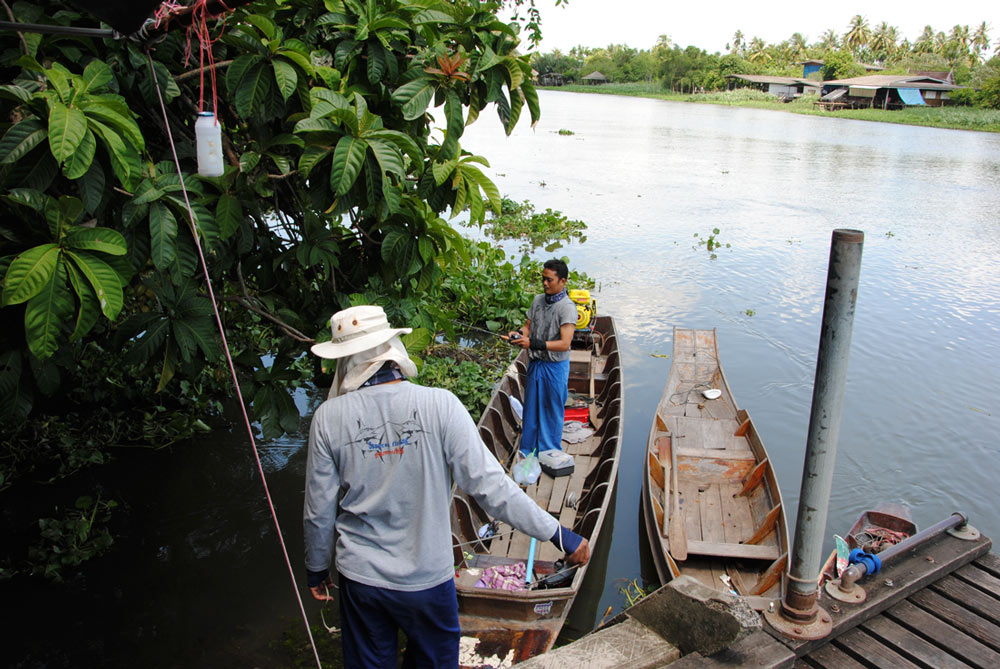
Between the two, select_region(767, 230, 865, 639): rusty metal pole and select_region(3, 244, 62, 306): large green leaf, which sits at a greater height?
select_region(3, 244, 62, 306): large green leaf

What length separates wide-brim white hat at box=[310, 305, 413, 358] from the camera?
7.82 ft

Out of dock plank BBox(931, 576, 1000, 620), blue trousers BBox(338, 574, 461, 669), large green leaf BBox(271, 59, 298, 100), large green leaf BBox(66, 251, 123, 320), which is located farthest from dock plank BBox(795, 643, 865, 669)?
large green leaf BBox(271, 59, 298, 100)

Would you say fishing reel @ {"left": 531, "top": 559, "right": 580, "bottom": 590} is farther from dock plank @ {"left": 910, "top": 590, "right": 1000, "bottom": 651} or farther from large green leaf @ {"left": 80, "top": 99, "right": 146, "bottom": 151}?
large green leaf @ {"left": 80, "top": 99, "right": 146, "bottom": 151}

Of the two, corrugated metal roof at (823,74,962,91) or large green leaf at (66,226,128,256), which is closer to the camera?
large green leaf at (66,226,128,256)

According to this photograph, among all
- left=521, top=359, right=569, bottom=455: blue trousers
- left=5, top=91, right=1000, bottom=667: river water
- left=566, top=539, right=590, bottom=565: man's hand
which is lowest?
left=5, top=91, right=1000, bottom=667: river water

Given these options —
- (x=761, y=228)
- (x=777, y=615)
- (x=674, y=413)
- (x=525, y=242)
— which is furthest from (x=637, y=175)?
(x=777, y=615)

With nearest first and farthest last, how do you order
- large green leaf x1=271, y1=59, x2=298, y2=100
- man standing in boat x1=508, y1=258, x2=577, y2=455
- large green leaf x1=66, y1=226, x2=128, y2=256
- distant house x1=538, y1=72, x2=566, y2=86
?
large green leaf x1=66, y1=226, x2=128, y2=256
large green leaf x1=271, y1=59, x2=298, y2=100
man standing in boat x1=508, y1=258, x2=577, y2=455
distant house x1=538, y1=72, x2=566, y2=86

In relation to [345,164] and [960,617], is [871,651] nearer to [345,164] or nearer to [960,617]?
[960,617]

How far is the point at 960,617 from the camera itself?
3016mm

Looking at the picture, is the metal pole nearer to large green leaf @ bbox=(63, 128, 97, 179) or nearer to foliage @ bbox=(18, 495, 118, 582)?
large green leaf @ bbox=(63, 128, 97, 179)

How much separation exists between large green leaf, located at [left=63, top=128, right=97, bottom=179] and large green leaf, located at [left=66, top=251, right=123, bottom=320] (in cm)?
30

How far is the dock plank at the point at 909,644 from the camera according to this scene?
2738 millimetres

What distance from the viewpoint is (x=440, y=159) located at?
365 centimetres

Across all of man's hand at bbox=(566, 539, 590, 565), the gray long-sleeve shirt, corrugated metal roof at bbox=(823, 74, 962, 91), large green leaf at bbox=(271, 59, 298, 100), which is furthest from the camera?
corrugated metal roof at bbox=(823, 74, 962, 91)
